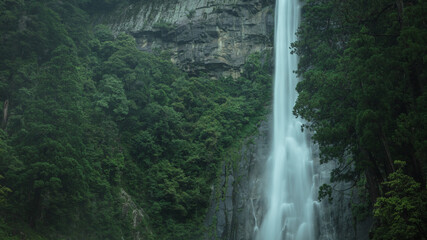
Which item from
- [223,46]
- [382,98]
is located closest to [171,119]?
[223,46]

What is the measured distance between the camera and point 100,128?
22.9 m

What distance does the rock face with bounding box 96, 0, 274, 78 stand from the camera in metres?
33.9

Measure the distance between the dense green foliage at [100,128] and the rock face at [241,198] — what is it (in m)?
0.83

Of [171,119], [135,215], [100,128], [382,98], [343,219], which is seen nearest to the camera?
[382,98]

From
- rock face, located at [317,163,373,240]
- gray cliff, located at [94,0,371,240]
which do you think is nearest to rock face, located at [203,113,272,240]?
gray cliff, located at [94,0,371,240]

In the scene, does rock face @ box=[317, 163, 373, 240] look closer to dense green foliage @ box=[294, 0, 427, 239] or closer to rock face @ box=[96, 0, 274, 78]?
dense green foliage @ box=[294, 0, 427, 239]

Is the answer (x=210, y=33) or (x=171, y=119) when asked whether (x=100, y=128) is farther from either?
(x=210, y=33)

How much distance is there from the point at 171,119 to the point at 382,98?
15533mm

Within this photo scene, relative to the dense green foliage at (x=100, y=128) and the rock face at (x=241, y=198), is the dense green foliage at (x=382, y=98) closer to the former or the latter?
the rock face at (x=241, y=198)

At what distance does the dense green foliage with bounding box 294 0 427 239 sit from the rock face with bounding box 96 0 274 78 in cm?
1773

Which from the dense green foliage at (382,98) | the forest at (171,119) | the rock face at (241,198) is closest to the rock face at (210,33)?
the forest at (171,119)

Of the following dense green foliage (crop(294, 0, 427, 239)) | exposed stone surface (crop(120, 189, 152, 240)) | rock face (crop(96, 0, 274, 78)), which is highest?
rock face (crop(96, 0, 274, 78))

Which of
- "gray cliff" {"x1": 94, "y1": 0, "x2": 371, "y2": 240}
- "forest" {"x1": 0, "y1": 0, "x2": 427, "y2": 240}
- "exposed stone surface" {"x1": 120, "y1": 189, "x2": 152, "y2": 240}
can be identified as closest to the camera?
"forest" {"x1": 0, "y1": 0, "x2": 427, "y2": 240}

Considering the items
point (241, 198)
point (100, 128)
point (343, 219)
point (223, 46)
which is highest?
point (223, 46)
